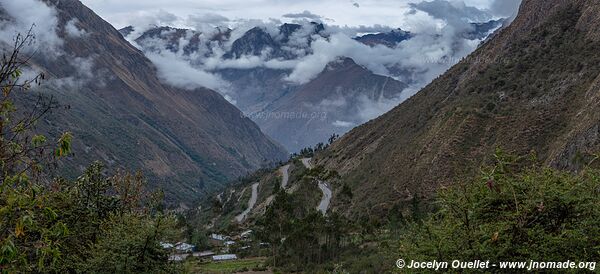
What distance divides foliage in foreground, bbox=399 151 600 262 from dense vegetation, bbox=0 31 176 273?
871cm

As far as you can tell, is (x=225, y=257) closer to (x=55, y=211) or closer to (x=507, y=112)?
(x=507, y=112)

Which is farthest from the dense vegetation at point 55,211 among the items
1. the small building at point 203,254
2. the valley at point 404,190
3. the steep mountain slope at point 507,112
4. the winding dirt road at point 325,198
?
the winding dirt road at point 325,198

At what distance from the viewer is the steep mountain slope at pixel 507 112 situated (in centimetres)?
6869

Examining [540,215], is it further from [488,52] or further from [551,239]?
[488,52]

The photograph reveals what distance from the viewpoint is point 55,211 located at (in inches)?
583

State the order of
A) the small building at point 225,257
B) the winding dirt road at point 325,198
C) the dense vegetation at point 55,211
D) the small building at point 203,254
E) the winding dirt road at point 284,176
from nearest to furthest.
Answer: the dense vegetation at point 55,211
the small building at point 225,257
the small building at point 203,254
the winding dirt road at point 325,198
the winding dirt road at point 284,176

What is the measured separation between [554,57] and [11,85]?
90.5m

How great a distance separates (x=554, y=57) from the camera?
84312 millimetres

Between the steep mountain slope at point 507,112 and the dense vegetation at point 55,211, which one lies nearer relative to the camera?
the dense vegetation at point 55,211

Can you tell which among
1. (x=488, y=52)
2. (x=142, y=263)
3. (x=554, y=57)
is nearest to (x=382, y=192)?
(x=554, y=57)

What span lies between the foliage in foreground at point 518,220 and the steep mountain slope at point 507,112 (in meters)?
45.5

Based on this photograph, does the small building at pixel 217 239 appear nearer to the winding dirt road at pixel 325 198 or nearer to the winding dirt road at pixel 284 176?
the winding dirt road at pixel 325 198

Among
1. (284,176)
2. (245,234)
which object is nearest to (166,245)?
(245,234)

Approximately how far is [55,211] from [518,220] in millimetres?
12724
